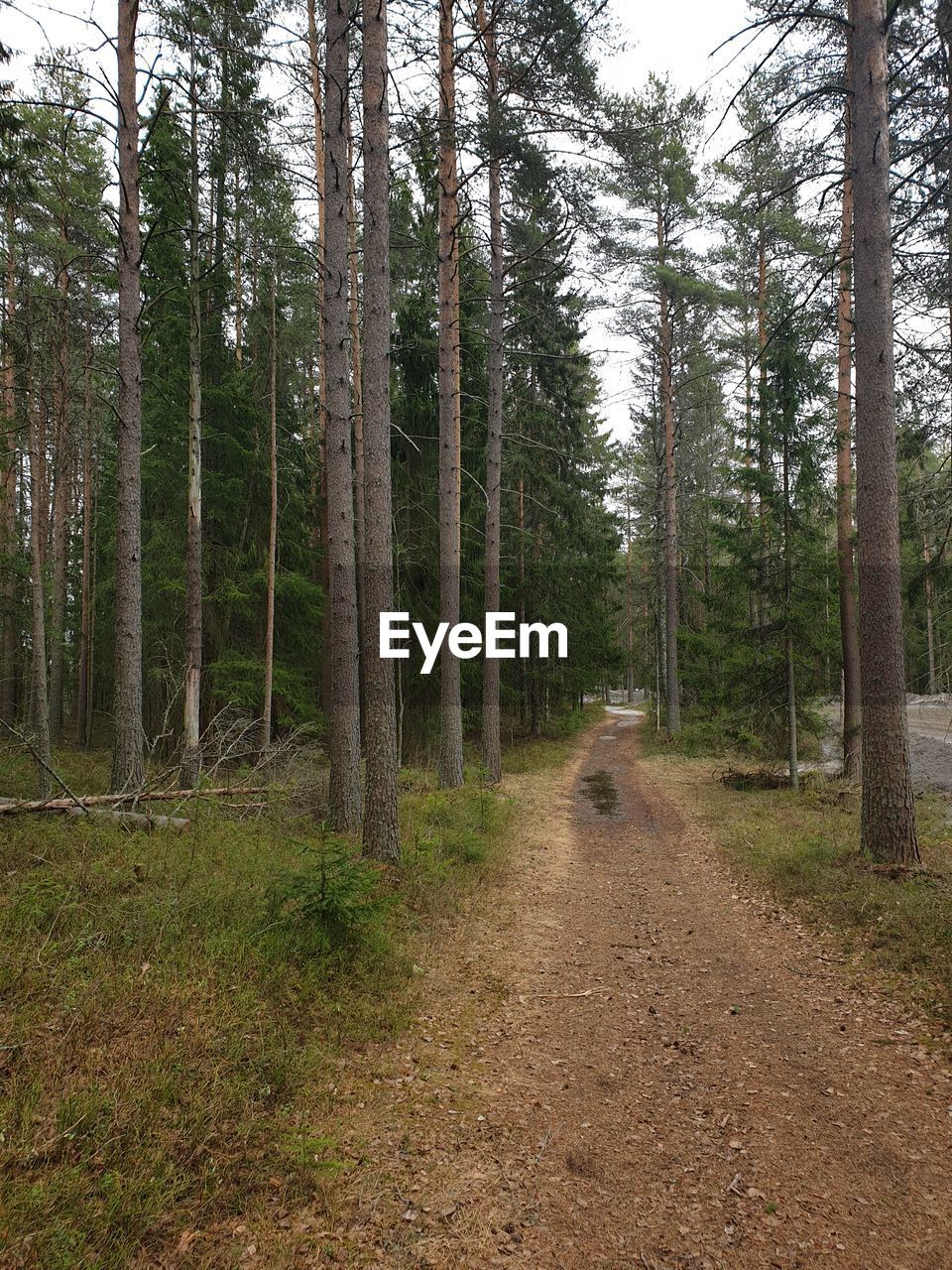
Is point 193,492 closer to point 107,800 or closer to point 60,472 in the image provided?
point 60,472

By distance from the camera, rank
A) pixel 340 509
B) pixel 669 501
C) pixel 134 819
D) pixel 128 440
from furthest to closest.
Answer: pixel 669 501
pixel 128 440
pixel 340 509
pixel 134 819

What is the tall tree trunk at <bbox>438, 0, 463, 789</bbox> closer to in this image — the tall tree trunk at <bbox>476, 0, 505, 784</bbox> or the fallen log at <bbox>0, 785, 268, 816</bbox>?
the tall tree trunk at <bbox>476, 0, 505, 784</bbox>

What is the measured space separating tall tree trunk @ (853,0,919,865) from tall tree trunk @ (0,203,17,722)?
12.5 m

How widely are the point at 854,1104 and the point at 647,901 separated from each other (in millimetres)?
3775

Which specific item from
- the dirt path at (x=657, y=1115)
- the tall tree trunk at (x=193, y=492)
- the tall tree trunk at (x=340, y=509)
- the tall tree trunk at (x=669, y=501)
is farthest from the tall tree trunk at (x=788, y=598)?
the tall tree trunk at (x=193, y=492)

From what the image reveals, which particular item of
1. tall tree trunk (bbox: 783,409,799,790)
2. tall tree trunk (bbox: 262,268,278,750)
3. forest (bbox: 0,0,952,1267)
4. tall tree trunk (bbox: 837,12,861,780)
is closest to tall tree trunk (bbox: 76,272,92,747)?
forest (bbox: 0,0,952,1267)

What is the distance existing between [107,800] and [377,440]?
16.6ft

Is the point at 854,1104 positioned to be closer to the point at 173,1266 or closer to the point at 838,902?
the point at 838,902

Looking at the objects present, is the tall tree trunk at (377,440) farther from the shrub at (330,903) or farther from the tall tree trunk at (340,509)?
the shrub at (330,903)

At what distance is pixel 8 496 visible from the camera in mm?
16125

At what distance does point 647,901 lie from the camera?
295 inches

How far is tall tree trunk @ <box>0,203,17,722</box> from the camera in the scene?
12.5 metres

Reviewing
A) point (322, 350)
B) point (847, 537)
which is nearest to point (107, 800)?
point (322, 350)

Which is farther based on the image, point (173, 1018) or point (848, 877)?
point (848, 877)
